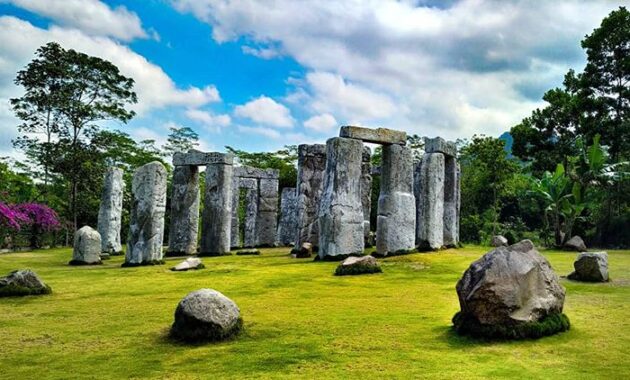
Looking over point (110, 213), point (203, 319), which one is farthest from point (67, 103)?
point (203, 319)

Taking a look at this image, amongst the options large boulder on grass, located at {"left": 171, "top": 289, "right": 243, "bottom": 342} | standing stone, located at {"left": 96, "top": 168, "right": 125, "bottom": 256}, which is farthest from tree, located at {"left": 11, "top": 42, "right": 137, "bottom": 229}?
large boulder on grass, located at {"left": 171, "top": 289, "right": 243, "bottom": 342}

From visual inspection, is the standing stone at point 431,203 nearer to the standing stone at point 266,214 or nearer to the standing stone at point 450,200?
the standing stone at point 450,200

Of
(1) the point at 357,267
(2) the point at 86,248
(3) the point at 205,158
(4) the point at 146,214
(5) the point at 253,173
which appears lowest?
(1) the point at 357,267

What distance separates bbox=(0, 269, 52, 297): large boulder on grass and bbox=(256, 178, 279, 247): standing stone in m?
16.5

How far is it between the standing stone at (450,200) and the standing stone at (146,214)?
34.4 ft

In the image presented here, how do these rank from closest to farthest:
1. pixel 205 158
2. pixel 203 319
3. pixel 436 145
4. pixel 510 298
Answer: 1. pixel 510 298
2. pixel 203 319
3. pixel 436 145
4. pixel 205 158

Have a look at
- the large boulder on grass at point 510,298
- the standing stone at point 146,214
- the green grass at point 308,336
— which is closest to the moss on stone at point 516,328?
the large boulder on grass at point 510,298

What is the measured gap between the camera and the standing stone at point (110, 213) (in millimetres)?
21203

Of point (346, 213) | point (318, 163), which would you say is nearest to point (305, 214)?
point (318, 163)

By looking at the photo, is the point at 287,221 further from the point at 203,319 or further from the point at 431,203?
the point at 203,319

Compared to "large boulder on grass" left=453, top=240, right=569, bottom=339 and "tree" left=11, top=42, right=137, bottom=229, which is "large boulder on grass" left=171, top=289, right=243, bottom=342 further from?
"tree" left=11, top=42, right=137, bottom=229

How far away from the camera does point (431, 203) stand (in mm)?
18031

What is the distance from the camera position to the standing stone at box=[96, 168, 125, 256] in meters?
21.2

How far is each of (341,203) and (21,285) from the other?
29.3 ft
